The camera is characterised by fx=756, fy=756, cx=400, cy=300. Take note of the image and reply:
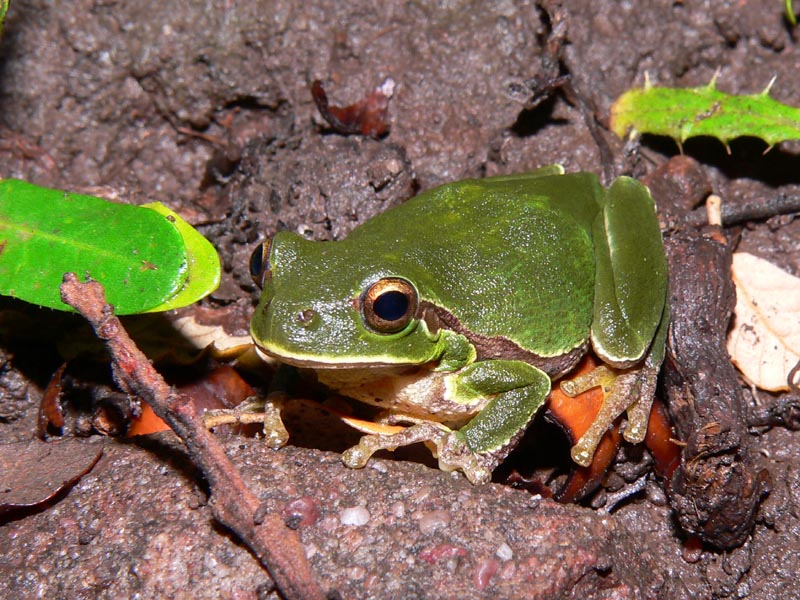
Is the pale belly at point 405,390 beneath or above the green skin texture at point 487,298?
beneath

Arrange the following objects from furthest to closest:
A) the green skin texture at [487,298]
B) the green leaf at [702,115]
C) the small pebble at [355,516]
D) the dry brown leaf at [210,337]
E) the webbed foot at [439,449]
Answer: the green leaf at [702,115] → the dry brown leaf at [210,337] → the webbed foot at [439,449] → the green skin texture at [487,298] → the small pebble at [355,516]

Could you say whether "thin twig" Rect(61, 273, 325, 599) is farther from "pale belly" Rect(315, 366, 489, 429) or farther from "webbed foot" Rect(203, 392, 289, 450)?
"pale belly" Rect(315, 366, 489, 429)

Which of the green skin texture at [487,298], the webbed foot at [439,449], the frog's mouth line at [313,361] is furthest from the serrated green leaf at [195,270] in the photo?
the webbed foot at [439,449]

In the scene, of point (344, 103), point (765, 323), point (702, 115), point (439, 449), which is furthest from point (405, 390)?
point (702, 115)

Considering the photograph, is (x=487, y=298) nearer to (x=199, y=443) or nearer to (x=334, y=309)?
(x=334, y=309)

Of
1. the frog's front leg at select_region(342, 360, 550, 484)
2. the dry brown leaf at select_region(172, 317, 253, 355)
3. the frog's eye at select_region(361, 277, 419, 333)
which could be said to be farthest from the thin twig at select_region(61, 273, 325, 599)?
the dry brown leaf at select_region(172, 317, 253, 355)

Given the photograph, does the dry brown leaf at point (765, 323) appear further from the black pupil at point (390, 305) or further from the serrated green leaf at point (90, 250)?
the serrated green leaf at point (90, 250)

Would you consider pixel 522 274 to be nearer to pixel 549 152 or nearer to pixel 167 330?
pixel 549 152
